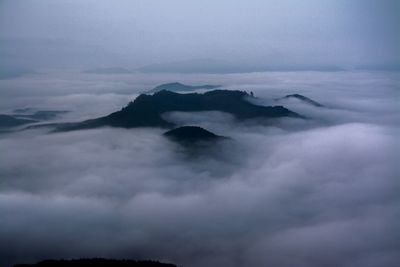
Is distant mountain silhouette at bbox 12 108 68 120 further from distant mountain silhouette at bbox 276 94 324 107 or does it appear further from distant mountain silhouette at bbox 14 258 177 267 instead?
distant mountain silhouette at bbox 14 258 177 267

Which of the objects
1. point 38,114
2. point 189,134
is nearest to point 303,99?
point 189,134

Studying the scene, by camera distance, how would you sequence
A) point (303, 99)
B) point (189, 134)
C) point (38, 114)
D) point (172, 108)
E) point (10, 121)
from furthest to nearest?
1. point (38, 114)
2. point (303, 99)
3. point (10, 121)
4. point (172, 108)
5. point (189, 134)

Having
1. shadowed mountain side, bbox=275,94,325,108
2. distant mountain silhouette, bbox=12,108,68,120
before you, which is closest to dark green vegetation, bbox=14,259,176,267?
distant mountain silhouette, bbox=12,108,68,120

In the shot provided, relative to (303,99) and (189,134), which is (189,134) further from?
(303,99)

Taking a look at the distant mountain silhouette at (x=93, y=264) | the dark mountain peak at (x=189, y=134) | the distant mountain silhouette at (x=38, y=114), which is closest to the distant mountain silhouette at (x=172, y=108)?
the dark mountain peak at (x=189, y=134)

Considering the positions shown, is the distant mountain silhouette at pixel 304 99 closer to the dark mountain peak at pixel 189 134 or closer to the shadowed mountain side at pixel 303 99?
the shadowed mountain side at pixel 303 99
